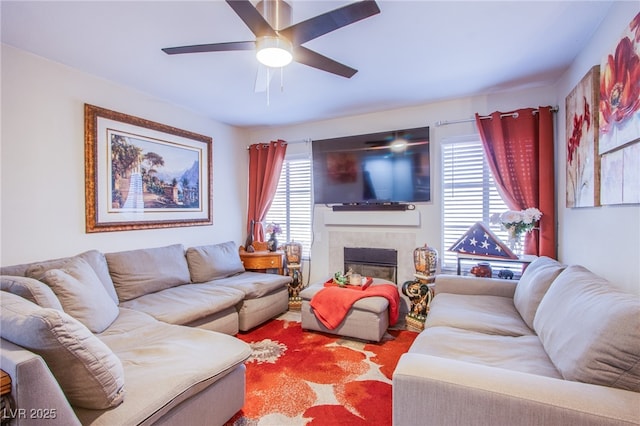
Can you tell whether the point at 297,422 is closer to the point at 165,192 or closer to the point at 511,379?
the point at 511,379

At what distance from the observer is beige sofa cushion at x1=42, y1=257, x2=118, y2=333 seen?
6.36 feet

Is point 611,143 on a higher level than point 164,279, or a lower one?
higher

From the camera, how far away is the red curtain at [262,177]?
4.28 meters

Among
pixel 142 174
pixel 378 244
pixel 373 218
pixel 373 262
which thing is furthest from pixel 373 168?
pixel 142 174

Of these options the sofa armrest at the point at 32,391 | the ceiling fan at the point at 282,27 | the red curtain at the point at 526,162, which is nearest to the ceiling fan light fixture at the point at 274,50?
the ceiling fan at the point at 282,27

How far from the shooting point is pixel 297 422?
1.76 metres

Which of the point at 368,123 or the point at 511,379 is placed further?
the point at 368,123

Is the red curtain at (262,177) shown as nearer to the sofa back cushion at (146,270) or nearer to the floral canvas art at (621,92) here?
the sofa back cushion at (146,270)

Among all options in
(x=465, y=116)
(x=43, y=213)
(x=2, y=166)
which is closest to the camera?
(x=2, y=166)

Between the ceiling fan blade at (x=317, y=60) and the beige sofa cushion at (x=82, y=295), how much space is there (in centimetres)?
210

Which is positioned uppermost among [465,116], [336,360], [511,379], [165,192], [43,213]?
[465,116]

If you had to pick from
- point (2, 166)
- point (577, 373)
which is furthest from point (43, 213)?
point (577, 373)

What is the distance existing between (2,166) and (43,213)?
16.6 inches

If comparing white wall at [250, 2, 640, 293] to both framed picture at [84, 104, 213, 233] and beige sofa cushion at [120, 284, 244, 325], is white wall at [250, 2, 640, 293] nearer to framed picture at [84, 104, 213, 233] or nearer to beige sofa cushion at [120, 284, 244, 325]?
framed picture at [84, 104, 213, 233]
